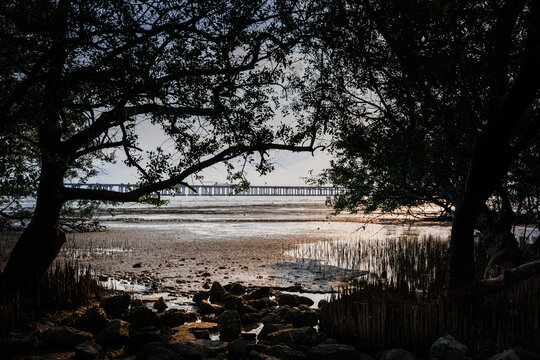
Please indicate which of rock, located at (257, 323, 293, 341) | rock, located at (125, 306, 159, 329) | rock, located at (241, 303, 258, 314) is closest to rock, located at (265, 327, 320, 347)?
rock, located at (257, 323, 293, 341)

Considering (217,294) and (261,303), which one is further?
(217,294)

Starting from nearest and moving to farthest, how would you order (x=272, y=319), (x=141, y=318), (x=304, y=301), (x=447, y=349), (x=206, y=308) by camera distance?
1. (x=447, y=349)
2. (x=141, y=318)
3. (x=272, y=319)
4. (x=206, y=308)
5. (x=304, y=301)

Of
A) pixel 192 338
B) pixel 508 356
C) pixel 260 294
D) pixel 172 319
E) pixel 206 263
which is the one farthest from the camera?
pixel 206 263

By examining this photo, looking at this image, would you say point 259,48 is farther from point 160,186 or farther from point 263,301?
point 263,301

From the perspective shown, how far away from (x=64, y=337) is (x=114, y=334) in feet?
2.58

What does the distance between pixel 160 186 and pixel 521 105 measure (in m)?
7.26

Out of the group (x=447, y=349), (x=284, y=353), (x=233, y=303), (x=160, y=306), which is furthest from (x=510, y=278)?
(x=160, y=306)

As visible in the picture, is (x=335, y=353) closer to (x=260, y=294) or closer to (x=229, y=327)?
(x=229, y=327)

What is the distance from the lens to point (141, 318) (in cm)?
734

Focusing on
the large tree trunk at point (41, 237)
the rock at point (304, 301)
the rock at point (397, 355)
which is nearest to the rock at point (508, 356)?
the rock at point (397, 355)

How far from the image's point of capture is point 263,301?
9133 millimetres

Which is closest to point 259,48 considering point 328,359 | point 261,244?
point 328,359

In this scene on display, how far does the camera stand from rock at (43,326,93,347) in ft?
20.5

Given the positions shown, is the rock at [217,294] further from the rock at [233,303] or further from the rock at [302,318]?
the rock at [302,318]
